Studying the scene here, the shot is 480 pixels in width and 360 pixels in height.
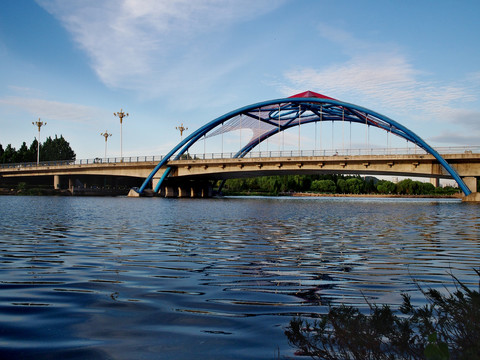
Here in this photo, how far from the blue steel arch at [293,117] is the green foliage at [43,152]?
72497 mm

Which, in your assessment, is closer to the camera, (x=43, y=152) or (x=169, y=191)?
(x=169, y=191)

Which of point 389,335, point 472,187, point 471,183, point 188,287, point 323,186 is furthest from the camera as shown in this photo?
point 323,186

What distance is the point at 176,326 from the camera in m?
5.02

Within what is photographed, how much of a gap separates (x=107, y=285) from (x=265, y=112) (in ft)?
251

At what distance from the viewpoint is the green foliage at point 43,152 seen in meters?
132

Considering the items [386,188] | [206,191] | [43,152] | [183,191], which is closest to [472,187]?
[183,191]

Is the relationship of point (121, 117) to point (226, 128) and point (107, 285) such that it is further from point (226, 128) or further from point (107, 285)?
point (107, 285)

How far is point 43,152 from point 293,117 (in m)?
95.9

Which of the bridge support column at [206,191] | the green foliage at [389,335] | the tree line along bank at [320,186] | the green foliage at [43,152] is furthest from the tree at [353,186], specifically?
the green foliage at [389,335]

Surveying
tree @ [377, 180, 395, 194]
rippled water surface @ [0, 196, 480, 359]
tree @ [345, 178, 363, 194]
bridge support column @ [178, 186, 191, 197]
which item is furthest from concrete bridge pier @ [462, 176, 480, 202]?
tree @ [377, 180, 395, 194]

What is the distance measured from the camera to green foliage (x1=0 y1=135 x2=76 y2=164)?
13238 cm

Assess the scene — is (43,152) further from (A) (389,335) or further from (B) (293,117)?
(A) (389,335)

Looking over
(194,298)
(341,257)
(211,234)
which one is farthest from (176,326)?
(211,234)

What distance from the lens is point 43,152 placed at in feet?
475
